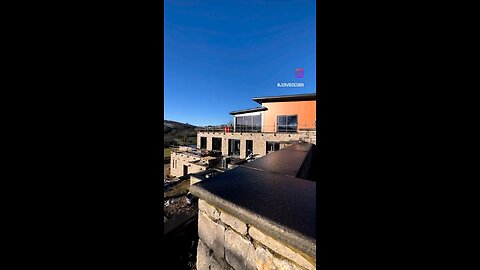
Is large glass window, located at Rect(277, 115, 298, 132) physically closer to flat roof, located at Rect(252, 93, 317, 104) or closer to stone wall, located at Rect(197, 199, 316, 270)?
flat roof, located at Rect(252, 93, 317, 104)

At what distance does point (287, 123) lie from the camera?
50.4ft

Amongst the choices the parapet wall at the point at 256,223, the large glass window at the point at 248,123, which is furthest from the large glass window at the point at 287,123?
the parapet wall at the point at 256,223

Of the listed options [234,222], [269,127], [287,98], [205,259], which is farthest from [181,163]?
[234,222]

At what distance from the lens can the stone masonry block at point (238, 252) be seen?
1.31 metres

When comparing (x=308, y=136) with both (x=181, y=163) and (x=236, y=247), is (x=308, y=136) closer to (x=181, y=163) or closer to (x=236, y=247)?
(x=236, y=247)

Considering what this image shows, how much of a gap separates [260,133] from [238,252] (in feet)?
43.3

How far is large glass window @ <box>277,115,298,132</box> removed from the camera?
1494 cm

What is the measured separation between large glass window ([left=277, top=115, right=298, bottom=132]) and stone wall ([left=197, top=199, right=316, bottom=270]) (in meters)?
13.8

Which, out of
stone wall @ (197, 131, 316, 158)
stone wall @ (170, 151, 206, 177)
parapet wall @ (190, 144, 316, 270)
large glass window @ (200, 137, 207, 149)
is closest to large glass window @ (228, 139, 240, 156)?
stone wall @ (197, 131, 316, 158)
